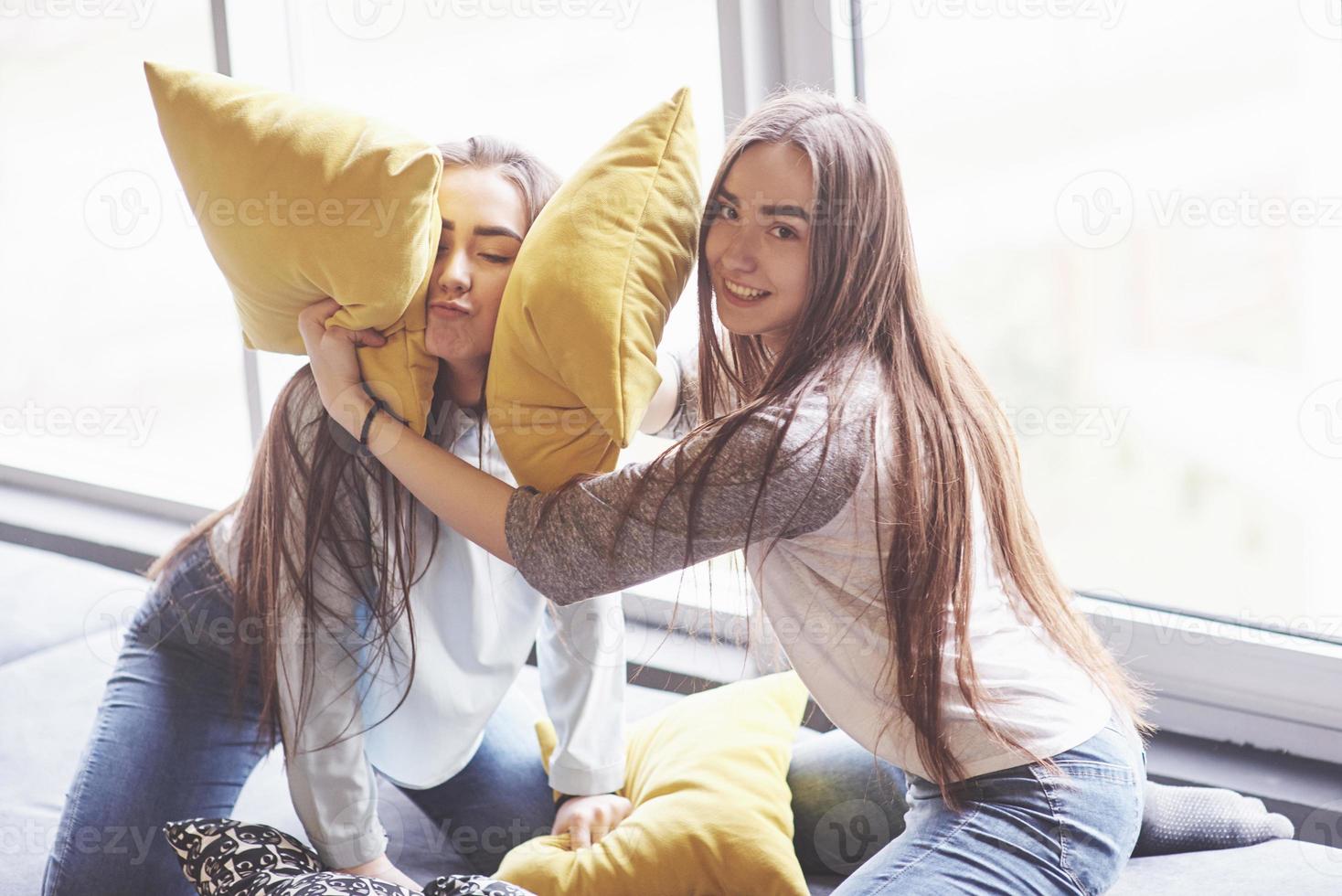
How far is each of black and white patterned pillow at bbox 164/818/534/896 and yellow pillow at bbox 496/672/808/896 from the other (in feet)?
0.47

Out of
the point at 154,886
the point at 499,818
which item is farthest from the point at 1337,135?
the point at 154,886

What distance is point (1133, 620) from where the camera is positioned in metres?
1.63

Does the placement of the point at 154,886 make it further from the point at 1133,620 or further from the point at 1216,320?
A: the point at 1216,320

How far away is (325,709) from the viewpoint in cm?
127

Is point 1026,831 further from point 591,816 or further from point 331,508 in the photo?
point 331,508

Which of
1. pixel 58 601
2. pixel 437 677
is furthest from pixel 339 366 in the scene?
pixel 58 601

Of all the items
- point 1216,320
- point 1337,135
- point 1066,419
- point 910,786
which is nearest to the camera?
point 910,786

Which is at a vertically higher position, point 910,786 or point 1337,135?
point 1337,135

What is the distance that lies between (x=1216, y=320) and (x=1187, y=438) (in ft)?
0.50

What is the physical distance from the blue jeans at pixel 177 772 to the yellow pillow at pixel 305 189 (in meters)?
0.49

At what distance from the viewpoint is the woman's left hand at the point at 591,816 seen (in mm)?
1354

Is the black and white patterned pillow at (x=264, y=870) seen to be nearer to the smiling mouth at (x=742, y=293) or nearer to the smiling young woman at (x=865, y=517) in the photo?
the smiling young woman at (x=865, y=517)

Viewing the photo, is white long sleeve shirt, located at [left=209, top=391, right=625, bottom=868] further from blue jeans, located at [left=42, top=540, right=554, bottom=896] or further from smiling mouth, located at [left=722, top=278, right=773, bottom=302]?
smiling mouth, located at [left=722, top=278, right=773, bottom=302]

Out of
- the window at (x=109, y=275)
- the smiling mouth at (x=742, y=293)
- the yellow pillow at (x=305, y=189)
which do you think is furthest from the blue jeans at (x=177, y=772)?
the window at (x=109, y=275)
